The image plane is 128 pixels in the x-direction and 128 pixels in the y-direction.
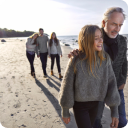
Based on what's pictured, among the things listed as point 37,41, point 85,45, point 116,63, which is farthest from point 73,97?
point 37,41

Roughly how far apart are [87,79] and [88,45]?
40cm

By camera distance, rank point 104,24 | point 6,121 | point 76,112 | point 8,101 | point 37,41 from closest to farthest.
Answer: point 76,112
point 104,24
point 6,121
point 8,101
point 37,41

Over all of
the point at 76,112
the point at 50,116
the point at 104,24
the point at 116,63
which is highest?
the point at 104,24

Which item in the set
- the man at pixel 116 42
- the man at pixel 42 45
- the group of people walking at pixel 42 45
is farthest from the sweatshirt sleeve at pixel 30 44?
the man at pixel 116 42

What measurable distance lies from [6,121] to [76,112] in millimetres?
2020

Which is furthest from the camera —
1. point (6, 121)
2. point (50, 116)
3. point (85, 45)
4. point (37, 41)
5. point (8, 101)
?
point (37, 41)

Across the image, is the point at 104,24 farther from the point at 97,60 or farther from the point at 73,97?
the point at 73,97

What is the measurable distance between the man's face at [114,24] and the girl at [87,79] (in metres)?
0.39

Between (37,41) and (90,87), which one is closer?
(90,87)

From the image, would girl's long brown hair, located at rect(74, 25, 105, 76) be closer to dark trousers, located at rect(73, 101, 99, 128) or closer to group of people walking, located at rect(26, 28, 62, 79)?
dark trousers, located at rect(73, 101, 99, 128)

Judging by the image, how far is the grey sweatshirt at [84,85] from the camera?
1.50 metres

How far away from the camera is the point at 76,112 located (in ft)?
5.25

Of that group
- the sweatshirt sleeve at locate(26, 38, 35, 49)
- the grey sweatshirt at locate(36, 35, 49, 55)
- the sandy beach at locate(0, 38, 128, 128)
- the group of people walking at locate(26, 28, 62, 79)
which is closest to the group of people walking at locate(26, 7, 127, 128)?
the sandy beach at locate(0, 38, 128, 128)

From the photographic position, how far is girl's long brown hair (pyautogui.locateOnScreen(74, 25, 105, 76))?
144cm
